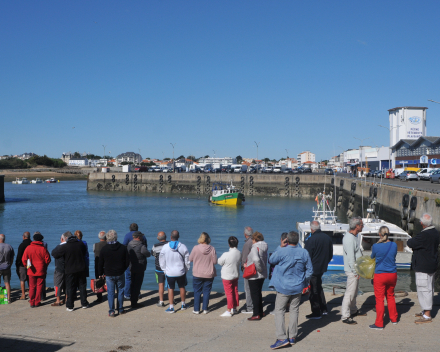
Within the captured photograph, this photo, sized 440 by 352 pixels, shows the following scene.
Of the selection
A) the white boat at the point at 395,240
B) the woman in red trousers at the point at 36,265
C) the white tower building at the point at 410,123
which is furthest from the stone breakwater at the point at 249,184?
the woman in red trousers at the point at 36,265

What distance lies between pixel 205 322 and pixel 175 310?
1.07 meters

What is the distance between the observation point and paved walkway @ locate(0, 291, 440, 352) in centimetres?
710

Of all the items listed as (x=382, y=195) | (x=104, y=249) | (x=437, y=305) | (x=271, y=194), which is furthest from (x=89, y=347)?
(x=271, y=194)

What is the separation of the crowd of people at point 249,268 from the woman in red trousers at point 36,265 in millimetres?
19

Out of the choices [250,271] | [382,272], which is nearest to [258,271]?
[250,271]

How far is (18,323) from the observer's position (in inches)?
332

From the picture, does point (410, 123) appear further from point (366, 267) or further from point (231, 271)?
point (231, 271)

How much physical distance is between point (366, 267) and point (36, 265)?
21.6ft

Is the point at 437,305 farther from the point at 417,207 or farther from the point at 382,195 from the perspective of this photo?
the point at 382,195

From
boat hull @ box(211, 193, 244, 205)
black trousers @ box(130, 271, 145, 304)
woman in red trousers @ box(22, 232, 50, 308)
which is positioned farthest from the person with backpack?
boat hull @ box(211, 193, 244, 205)

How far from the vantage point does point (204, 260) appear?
8.81 metres

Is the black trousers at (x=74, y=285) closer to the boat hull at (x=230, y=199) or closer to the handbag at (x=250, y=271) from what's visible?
the handbag at (x=250, y=271)

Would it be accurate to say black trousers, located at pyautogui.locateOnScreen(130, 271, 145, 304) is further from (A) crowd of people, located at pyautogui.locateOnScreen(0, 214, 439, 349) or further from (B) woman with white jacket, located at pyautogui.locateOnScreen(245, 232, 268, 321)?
(B) woman with white jacket, located at pyautogui.locateOnScreen(245, 232, 268, 321)

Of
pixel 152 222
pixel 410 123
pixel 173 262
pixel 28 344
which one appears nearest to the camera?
pixel 28 344
